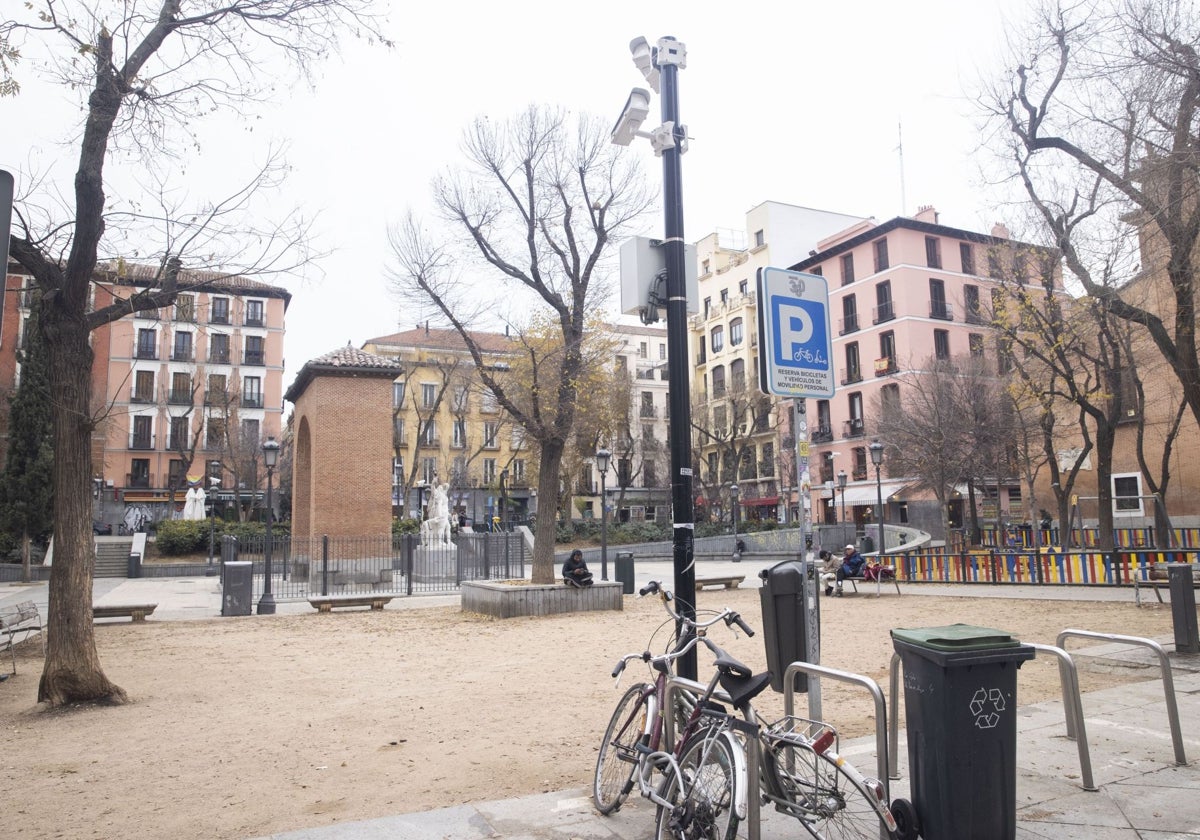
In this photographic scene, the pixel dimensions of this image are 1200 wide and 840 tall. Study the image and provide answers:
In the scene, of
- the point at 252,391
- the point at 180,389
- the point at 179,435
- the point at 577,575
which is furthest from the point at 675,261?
the point at 252,391

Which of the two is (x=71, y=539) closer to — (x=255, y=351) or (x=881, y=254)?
(x=881, y=254)

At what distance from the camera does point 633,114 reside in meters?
6.11

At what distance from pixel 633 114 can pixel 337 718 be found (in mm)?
5714

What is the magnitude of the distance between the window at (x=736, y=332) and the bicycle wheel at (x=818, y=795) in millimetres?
56742

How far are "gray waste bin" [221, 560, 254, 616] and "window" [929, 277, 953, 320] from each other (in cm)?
4079

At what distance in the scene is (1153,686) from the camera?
25.1 ft

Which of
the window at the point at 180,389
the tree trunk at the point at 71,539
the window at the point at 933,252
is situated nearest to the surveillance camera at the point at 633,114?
the tree trunk at the point at 71,539

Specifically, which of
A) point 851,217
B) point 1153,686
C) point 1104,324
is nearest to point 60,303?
point 1153,686

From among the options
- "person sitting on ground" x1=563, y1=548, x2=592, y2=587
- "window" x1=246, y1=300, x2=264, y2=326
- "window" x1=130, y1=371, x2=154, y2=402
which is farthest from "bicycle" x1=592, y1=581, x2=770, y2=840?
"window" x1=246, y1=300, x2=264, y2=326

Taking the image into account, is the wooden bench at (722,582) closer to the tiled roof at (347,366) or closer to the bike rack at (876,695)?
the tiled roof at (347,366)

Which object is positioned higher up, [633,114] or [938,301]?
[938,301]

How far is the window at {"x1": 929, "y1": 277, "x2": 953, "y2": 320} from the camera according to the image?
47.5 m

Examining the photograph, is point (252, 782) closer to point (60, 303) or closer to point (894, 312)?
point (60, 303)

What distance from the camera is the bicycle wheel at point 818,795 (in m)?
3.73
